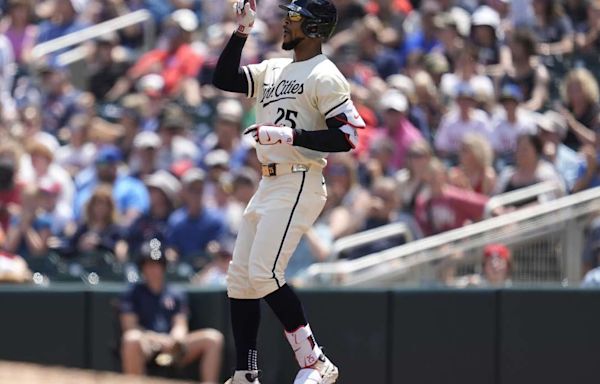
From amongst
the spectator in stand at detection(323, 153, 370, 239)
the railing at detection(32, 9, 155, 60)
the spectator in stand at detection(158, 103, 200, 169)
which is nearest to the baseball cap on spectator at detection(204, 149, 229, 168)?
the spectator in stand at detection(158, 103, 200, 169)

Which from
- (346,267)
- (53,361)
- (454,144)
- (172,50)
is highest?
(172,50)

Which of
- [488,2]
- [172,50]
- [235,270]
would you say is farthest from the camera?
[172,50]

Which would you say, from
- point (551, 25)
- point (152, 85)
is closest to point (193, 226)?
point (152, 85)

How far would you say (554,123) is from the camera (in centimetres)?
1114

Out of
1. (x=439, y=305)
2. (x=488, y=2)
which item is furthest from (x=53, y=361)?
(x=488, y=2)

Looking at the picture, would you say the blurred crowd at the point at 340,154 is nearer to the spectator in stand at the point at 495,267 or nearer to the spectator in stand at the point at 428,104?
the spectator in stand at the point at 428,104

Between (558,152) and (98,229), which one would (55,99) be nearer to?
(98,229)

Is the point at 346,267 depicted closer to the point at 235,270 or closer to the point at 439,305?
the point at 439,305

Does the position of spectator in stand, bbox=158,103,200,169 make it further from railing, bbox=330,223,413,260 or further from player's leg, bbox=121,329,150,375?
player's leg, bbox=121,329,150,375

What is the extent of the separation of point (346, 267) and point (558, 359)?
1.78 m

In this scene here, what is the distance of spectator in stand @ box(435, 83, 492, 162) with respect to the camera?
37.4ft

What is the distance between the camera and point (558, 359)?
30.2 ft

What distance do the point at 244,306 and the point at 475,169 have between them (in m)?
4.06

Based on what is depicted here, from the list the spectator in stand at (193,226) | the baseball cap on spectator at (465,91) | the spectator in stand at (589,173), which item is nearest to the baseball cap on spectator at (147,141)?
the spectator in stand at (193,226)
